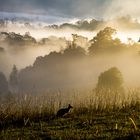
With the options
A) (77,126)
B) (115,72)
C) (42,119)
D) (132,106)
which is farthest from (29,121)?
(115,72)

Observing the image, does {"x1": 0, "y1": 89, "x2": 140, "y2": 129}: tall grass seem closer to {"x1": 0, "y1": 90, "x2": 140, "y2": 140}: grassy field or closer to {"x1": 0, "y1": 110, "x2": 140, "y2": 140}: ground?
{"x1": 0, "y1": 90, "x2": 140, "y2": 140}: grassy field

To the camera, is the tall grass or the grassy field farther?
the tall grass

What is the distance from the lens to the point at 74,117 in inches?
946

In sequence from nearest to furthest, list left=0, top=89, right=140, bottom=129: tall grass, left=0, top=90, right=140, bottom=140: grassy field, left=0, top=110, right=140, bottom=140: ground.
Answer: left=0, top=110, right=140, bottom=140: ground → left=0, top=90, right=140, bottom=140: grassy field → left=0, top=89, right=140, bottom=129: tall grass

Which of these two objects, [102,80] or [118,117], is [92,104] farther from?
[102,80]

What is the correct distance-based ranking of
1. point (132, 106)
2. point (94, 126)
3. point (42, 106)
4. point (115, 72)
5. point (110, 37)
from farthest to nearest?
point (110, 37) < point (115, 72) < point (132, 106) < point (42, 106) < point (94, 126)

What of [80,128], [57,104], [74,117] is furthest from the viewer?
[57,104]

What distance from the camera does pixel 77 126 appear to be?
21344mm

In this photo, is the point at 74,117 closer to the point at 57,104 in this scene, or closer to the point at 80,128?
the point at 57,104

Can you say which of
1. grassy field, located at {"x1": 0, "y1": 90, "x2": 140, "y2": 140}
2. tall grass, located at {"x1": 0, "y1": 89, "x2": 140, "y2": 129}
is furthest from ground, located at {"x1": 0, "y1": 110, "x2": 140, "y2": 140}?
tall grass, located at {"x1": 0, "y1": 89, "x2": 140, "y2": 129}

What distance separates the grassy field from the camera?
1943cm

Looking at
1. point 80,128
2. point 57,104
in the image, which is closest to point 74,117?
point 57,104

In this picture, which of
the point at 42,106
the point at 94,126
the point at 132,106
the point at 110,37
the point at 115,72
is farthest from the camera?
the point at 110,37

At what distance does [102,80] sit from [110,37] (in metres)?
84.0
